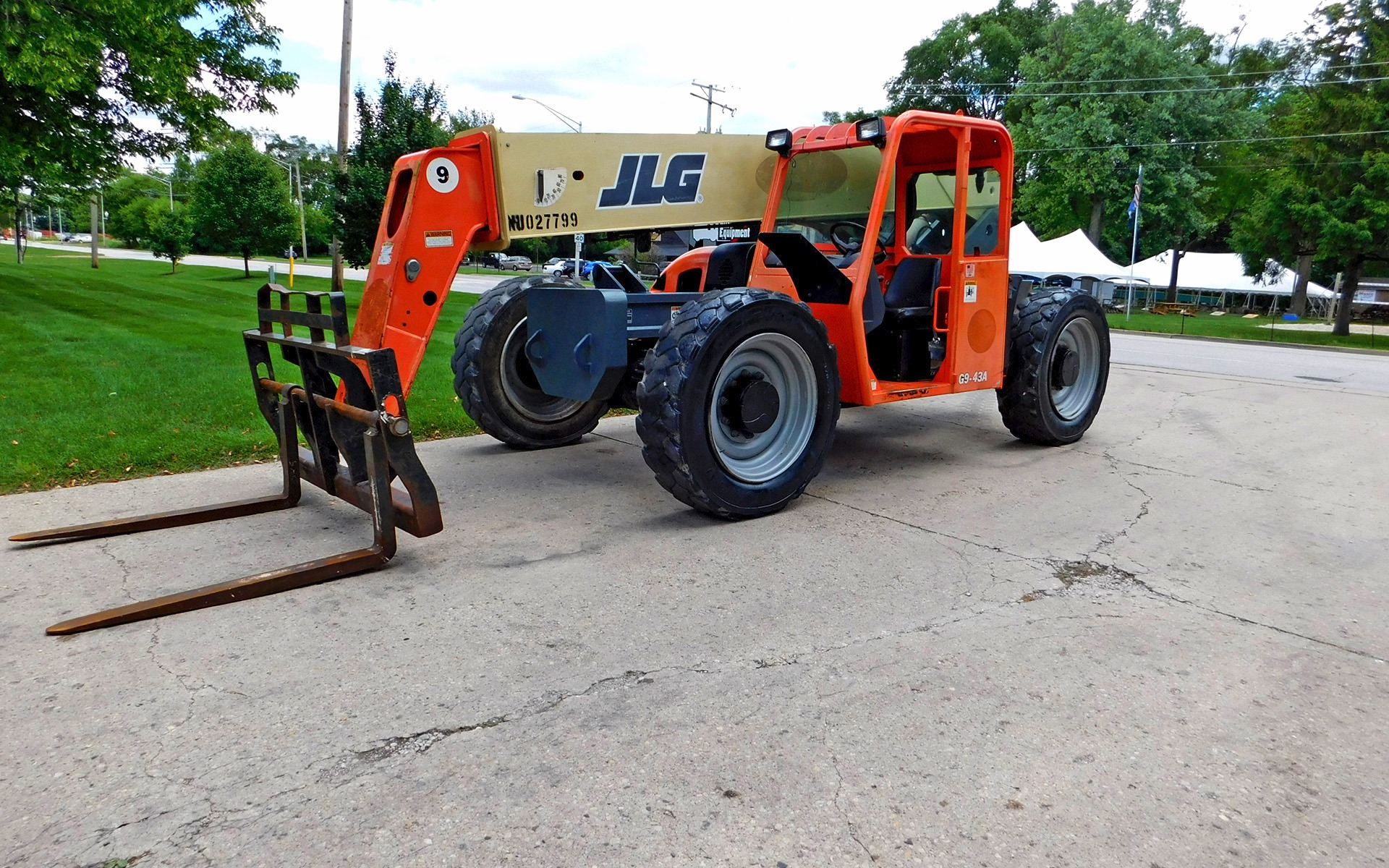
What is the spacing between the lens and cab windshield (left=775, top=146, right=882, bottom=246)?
6.98 metres

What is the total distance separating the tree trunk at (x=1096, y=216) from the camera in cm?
4428

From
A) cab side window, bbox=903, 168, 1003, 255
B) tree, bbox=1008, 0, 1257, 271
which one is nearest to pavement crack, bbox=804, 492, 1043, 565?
cab side window, bbox=903, 168, 1003, 255

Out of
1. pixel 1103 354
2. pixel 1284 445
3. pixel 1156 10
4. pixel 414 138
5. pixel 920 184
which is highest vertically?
pixel 1156 10

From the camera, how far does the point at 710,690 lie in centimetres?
350

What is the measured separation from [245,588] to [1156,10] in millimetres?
53342

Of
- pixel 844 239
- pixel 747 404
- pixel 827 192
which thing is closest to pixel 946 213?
pixel 844 239

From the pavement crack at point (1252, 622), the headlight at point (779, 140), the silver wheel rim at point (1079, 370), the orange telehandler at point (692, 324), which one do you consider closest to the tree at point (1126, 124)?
the silver wheel rim at point (1079, 370)

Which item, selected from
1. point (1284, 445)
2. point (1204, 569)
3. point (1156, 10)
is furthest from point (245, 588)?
point (1156, 10)

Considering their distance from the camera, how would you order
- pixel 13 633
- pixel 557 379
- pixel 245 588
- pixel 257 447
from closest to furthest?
1. pixel 13 633
2. pixel 245 588
3. pixel 557 379
4. pixel 257 447

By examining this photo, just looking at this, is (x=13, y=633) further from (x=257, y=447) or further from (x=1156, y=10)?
(x=1156, y=10)

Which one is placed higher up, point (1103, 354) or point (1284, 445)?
point (1103, 354)

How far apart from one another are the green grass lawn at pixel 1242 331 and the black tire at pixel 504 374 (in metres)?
25.2

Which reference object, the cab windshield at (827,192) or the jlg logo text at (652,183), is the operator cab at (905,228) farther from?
the jlg logo text at (652,183)

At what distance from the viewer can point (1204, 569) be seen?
500 cm
